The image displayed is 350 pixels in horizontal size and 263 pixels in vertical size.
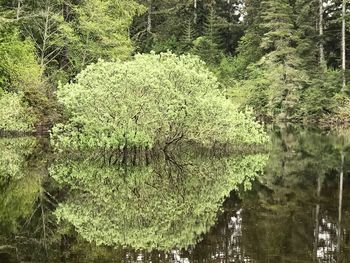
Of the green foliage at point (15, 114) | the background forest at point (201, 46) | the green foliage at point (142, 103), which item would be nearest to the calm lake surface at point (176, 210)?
the green foliage at point (142, 103)

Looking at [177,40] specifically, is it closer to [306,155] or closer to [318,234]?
[306,155]

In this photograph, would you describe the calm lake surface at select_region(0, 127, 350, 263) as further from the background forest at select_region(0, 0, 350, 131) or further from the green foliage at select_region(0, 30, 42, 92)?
the background forest at select_region(0, 0, 350, 131)

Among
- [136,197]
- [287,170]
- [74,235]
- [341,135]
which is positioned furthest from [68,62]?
[74,235]

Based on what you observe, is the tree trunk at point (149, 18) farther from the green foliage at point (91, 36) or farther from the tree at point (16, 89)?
the tree at point (16, 89)

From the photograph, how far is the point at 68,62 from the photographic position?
127 ft

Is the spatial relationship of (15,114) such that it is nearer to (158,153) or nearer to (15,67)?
(15,67)

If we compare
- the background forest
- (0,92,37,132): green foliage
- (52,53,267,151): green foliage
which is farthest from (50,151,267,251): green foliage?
the background forest

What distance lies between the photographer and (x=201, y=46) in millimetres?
50031

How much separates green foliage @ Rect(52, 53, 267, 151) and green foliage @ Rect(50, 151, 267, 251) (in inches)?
44.9

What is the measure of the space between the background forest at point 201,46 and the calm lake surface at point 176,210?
466 inches

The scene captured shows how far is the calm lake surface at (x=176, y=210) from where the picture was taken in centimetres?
837

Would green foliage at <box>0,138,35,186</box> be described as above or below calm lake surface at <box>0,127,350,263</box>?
above

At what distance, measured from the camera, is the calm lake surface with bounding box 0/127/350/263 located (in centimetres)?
837

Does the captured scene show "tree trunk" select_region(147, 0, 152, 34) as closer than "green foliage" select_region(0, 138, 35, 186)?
No
